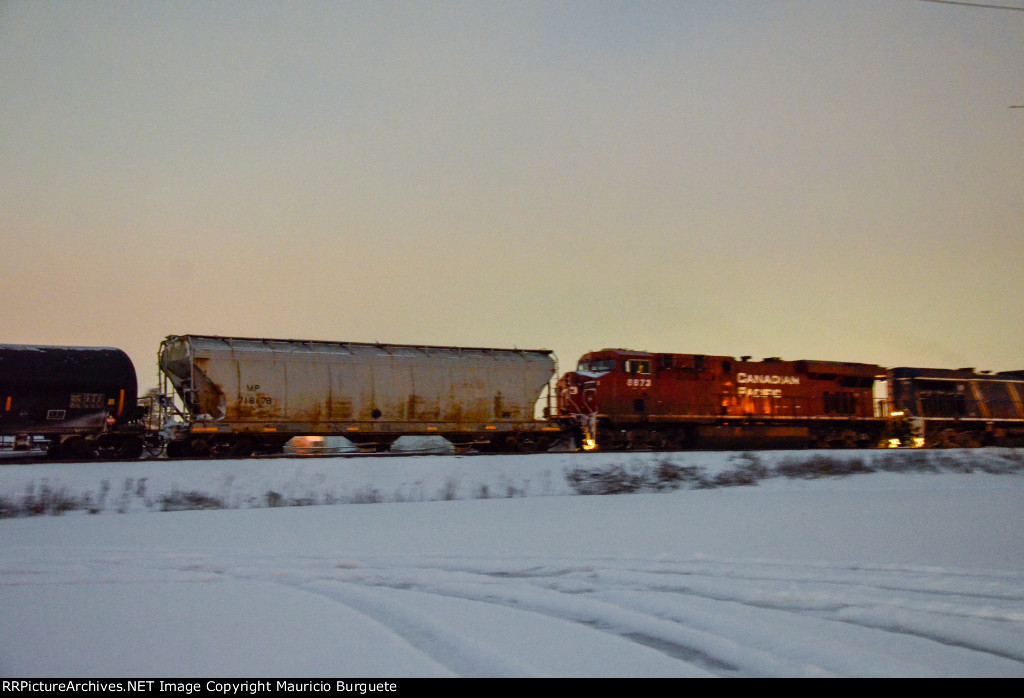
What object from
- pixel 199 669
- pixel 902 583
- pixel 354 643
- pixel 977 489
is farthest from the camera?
pixel 977 489

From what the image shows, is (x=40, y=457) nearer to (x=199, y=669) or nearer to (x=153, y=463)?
(x=153, y=463)

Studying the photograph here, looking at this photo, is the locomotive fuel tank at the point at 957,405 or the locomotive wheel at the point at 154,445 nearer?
the locomotive wheel at the point at 154,445

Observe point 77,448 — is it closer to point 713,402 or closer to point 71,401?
point 71,401

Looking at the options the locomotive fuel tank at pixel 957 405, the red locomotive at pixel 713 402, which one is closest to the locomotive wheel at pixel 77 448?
the red locomotive at pixel 713 402

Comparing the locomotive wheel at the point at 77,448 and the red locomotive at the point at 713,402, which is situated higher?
the red locomotive at the point at 713,402

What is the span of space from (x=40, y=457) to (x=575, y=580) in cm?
1794

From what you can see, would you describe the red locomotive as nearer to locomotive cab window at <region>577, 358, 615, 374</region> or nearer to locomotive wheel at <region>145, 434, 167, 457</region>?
locomotive cab window at <region>577, 358, 615, 374</region>

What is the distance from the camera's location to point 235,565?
931cm

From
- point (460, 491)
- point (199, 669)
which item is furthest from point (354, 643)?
point (460, 491)

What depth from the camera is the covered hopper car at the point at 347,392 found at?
20.5m

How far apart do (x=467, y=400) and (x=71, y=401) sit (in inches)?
432

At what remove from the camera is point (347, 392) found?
72.6 feet

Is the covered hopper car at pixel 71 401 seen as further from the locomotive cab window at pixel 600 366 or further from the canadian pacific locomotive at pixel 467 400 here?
the locomotive cab window at pixel 600 366

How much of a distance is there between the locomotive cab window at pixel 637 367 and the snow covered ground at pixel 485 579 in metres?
8.66
